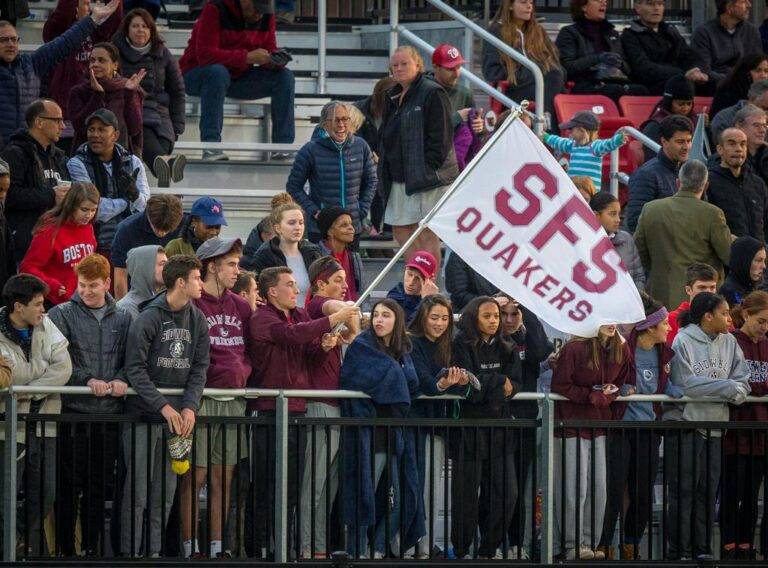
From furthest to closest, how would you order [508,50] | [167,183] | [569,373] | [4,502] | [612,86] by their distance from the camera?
[612,86], [508,50], [167,183], [569,373], [4,502]

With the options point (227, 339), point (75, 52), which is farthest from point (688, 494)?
point (75, 52)

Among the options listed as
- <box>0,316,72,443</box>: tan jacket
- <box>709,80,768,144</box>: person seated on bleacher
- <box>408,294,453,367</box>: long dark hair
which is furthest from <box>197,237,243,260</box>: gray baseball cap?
<box>709,80,768,144</box>: person seated on bleacher

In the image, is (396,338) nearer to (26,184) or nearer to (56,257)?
(56,257)

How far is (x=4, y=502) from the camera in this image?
1088 cm

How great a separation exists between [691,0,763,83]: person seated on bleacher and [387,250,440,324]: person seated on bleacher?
6.62 meters

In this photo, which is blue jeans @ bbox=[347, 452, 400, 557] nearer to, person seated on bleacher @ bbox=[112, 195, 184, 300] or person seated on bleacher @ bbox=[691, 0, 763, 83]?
person seated on bleacher @ bbox=[112, 195, 184, 300]

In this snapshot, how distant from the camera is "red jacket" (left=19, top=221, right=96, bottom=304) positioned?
40.8 ft

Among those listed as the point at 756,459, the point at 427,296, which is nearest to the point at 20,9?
the point at 427,296

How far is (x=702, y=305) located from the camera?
1225cm

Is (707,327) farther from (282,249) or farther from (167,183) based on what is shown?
(167,183)

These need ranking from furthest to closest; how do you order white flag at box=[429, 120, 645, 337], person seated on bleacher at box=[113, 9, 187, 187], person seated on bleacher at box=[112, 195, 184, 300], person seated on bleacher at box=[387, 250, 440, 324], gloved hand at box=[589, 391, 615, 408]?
person seated on bleacher at box=[113, 9, 187, 187] → person seated on bleacher at box=[112, 195, 184, 300] → person seated on bleacher at box=[387, 250, 440, 324] → gloved hand at box=[589, 391, 615, 408] → white flag at box=[429, 120, 645, 337]

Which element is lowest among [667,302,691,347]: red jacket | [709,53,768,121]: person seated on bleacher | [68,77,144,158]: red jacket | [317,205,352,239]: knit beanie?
[667,302,691,347]: red jacket

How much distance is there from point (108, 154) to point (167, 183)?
3.96ft

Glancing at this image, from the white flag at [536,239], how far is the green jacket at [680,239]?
Result: 2.75 meters
